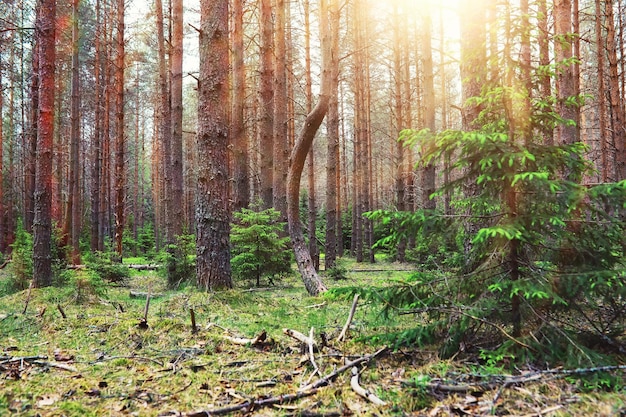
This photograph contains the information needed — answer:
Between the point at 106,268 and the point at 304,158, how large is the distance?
567 centimetres

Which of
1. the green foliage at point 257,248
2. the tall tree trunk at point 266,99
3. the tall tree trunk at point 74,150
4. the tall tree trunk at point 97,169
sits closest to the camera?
the green foliage at point 257,248

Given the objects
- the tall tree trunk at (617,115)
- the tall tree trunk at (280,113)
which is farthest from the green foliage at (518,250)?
the tall tree trunk at (617,115)

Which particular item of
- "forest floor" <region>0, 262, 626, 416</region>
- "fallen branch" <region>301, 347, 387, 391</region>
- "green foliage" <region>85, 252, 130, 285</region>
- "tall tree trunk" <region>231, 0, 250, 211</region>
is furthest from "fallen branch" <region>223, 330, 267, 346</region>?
"tall tree trunk" <region>231, 0, 250, 211</region>

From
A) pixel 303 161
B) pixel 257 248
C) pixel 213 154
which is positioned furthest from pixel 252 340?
pixel 257 248

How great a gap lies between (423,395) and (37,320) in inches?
207

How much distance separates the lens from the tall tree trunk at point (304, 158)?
7555mm

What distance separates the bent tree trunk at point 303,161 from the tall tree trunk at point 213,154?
153cm

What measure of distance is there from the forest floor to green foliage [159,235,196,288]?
4.26 meters

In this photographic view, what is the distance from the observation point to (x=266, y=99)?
11266 millimetres

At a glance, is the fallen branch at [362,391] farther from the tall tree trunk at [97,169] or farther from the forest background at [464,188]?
the tall tree trunk at [97,169]

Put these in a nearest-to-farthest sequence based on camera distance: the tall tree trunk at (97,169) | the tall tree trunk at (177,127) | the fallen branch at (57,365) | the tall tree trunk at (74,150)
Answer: the fallen branch at (57,365) < the tall tree trunk at (177,127) < the tall tree trunk at (74,150) < the tall tree trunk at (97,169)

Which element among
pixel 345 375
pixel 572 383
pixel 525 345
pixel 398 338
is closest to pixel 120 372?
pixel 345 375

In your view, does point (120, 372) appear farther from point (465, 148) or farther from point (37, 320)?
point (465, 148)

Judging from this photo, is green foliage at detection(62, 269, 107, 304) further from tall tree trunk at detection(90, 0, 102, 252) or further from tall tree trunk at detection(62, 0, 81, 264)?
tall tree trunk at detection(90, 0, 102, 252)
